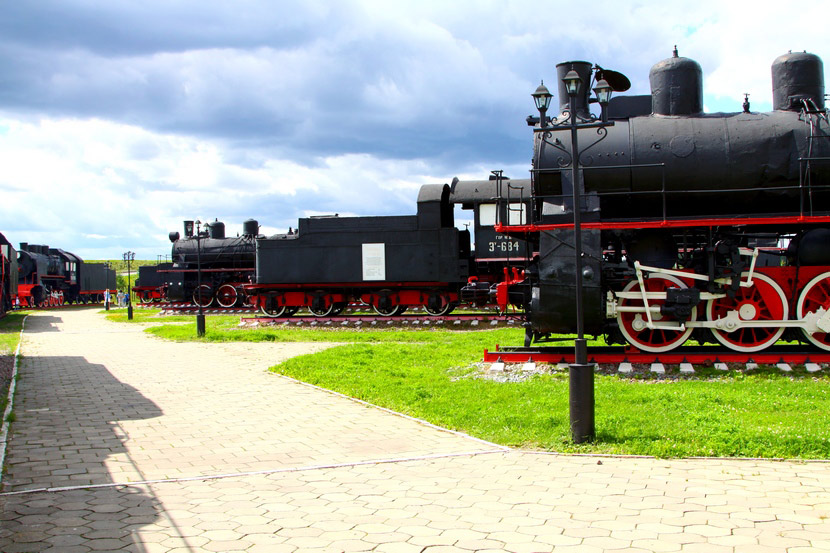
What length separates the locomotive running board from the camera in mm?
10523

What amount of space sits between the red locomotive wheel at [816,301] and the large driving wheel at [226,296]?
85.5 ft

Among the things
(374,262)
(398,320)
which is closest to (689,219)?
(398,320)

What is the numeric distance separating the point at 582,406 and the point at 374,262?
15.9 metres

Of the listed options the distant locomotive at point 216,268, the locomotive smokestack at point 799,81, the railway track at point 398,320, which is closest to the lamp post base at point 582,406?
the locomotive smokestack at point 799,81

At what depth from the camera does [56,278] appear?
49.9 meters

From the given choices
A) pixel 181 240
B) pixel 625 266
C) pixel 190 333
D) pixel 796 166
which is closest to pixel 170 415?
pixel 625 266

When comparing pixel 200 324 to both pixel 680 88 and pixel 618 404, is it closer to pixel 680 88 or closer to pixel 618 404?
pixel 680 88

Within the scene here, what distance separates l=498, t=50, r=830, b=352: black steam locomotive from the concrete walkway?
13.6ft

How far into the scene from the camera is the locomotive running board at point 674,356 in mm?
10523

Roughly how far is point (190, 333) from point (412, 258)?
6.94 m

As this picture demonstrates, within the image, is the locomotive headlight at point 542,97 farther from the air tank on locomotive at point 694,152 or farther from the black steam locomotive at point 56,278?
the black steam locomotive at point 56,278

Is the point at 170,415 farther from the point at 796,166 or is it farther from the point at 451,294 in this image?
the point at 451,294

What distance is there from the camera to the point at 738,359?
10.6 m

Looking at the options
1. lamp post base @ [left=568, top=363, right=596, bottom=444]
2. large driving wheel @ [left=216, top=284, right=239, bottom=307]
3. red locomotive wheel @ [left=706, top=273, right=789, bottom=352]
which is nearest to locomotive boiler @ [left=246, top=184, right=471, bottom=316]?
large driving wheel @ [left=216, top=284, right=239, bottom=307]
